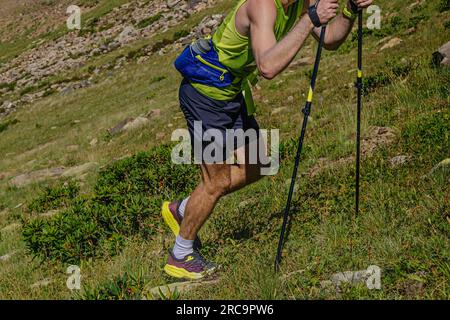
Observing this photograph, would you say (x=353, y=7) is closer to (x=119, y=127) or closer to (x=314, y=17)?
(x=314, y=17)

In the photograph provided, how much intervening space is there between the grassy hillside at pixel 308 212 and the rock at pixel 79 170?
43 centimetres

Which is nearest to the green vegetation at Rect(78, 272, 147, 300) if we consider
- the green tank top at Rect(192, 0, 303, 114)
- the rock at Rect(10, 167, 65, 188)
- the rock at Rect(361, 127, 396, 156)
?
the green tank top at Rect(192, 0, 303, 114)

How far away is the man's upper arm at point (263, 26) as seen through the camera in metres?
4.30

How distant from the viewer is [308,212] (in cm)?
593

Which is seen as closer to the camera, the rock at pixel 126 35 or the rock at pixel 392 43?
the rock at pixel 392 43

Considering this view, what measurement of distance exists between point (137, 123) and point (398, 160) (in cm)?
1370

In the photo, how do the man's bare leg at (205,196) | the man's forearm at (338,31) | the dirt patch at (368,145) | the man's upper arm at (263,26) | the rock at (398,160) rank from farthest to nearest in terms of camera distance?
1. the dirt patch at (368,145)
2. the rock at (398,160)
3. the man's bare leg at (205,196)
4. the man's forearm at (338,31)
5. the man's upper arm at (263,26)

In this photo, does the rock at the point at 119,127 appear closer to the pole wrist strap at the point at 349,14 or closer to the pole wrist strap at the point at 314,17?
the pole wrist strap at the point at 349,14

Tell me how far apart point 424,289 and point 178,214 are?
10.2 feet

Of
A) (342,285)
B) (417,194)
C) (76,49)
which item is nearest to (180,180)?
(417,194)

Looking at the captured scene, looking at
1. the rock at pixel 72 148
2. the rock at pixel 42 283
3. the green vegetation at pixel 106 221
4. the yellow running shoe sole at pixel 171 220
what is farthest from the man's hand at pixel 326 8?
the rock at pixel 72 148

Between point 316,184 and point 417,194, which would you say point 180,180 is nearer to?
point 316,184

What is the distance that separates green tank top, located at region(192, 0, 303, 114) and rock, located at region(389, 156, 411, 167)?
2.33 m

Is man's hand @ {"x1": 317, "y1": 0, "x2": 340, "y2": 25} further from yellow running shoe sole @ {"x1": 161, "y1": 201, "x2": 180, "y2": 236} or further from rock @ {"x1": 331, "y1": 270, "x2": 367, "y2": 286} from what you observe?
yellow running shoe sole @ {"x1": 161, "y1": 201, "x2": 180, "y2": 236}
